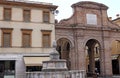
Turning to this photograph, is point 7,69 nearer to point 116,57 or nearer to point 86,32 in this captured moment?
point 86,32

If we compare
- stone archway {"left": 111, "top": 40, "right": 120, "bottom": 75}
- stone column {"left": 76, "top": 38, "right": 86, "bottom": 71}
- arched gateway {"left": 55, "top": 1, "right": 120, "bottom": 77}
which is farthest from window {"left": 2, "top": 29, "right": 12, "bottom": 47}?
stone archway {"left": 111, "top": 40, "right": 120, "bottom": 75}

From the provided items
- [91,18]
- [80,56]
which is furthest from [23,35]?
[91,18]

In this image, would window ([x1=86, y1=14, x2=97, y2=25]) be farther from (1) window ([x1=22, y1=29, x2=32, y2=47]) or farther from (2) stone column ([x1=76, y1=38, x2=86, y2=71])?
(1) window ([x1=22, y1=29, x2=32, y2=47])

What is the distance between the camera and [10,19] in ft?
88.1

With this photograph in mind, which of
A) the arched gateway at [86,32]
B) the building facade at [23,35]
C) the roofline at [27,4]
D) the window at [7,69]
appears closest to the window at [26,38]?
the building facade at [23,35]

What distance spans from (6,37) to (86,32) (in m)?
10.3

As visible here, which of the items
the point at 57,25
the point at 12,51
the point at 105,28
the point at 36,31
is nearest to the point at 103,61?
the point at 105,28

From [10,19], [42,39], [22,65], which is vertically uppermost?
[10,19]

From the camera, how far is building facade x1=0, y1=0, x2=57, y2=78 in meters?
26.2

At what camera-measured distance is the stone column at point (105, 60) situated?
31.1 metres

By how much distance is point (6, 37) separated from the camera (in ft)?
86.5

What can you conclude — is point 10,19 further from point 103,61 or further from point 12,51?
point 103,61

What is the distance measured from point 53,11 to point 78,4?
12.5 feet

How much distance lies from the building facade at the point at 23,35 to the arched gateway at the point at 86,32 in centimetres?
210
